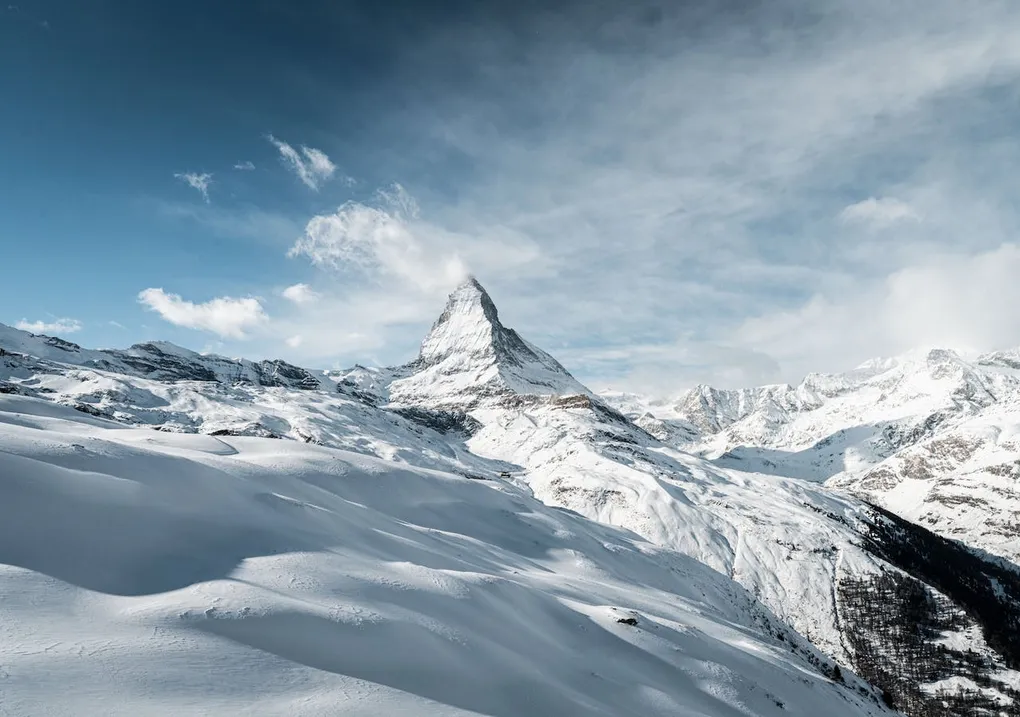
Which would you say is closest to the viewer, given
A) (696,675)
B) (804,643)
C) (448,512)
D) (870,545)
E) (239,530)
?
(239,530)

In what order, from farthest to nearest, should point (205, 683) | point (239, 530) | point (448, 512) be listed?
point (448, 512), point (239, 530), point (205, 683)

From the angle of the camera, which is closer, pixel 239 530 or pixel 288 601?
pixel 288 601

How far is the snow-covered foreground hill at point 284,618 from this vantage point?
1555cm

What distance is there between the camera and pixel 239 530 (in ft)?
91.2

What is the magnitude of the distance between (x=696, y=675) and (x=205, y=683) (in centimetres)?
2663

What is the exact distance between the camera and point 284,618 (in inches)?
776

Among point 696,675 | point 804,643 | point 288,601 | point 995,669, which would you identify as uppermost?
point 288,601

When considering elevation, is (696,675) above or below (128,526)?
below

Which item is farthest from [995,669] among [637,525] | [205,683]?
[205,683]

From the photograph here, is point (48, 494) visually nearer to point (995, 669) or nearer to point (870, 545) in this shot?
point (995, 669)

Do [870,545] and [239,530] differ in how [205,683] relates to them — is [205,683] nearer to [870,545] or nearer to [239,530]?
[239,530]

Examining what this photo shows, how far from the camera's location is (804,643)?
207 ft

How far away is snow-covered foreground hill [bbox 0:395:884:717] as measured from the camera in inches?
612

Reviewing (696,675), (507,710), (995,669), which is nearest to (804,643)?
(696,675)
